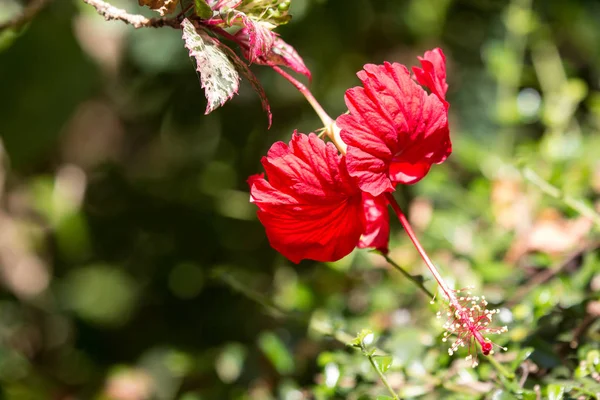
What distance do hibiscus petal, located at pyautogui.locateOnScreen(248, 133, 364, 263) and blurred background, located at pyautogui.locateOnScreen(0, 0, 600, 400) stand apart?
0.51ft

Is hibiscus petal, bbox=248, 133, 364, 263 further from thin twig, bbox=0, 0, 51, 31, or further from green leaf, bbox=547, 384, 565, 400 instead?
thin twig, bbox=0, 0, 51, 31

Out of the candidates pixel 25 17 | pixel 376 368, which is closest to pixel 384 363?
pixel 376 368

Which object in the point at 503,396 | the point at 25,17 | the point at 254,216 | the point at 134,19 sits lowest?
the point at 254,216

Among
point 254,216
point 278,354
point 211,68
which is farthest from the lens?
point 254,216

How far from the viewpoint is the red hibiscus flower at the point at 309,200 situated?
0.53 meters

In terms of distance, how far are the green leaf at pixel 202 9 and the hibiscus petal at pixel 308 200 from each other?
13 cm

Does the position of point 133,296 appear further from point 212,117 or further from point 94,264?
point 212,117

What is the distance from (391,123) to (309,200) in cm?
10

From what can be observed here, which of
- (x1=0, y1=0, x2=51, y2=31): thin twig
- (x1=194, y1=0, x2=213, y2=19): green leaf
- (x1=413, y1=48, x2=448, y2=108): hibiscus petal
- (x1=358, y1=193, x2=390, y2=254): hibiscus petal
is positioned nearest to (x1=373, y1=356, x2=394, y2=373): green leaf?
(x1=358, y1=193, x2=390, y2=254): hibiscus petal

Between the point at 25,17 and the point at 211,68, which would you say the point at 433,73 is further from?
the point at 25,17

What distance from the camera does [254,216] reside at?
53.4 inches

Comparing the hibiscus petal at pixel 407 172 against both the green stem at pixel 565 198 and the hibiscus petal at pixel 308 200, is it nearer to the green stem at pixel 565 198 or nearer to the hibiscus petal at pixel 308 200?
the hibiscus petal at pixel 308 200

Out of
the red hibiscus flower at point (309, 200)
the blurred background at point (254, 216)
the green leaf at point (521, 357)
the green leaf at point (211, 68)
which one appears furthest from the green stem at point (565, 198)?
the green leaf at point (211, 68)

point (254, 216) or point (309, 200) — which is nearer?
point (309, 200)
